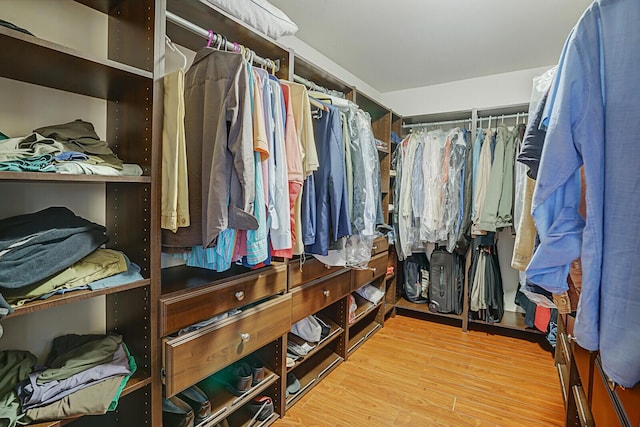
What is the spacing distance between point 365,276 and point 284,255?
1.26 metres

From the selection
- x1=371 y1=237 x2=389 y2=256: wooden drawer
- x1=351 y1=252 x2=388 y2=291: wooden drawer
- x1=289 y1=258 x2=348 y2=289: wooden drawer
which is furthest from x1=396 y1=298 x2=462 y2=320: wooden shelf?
x1=289 y1=258 x2=348 y2=289: wooden drawer

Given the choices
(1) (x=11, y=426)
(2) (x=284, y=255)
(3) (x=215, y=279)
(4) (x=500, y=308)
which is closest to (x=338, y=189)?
(2) (x=284, y=255)

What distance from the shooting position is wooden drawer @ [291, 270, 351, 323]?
1820mm

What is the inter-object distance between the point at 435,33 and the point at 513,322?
7.82 ft

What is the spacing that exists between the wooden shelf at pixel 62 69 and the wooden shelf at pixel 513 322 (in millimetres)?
3034

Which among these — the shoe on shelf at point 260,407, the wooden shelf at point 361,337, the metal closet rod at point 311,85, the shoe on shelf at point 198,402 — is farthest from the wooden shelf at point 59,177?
the wooden shelf at point 361,337

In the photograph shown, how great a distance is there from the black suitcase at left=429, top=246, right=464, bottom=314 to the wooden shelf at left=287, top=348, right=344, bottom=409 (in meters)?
1.19

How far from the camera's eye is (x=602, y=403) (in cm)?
100

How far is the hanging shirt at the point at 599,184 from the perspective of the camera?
67cm

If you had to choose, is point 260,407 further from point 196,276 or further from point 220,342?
point 196,276

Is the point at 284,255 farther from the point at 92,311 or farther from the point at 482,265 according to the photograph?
the point at 482,265

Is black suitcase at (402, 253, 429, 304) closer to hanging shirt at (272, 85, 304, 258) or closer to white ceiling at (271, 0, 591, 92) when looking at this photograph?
white ceiling at (271, 0, 591, 92)

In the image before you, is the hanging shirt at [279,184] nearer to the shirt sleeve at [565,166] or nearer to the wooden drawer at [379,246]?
the shirt sleeve at [565,166]

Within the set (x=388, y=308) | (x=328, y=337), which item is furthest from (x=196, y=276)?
(x=388, y=308)
